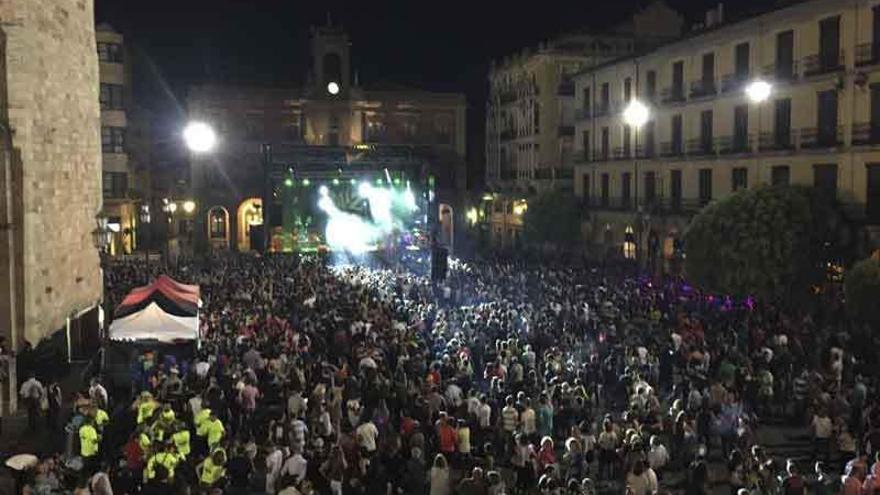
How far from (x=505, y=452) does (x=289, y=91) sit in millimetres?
55292

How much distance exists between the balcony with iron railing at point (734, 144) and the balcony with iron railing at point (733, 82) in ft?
6.42

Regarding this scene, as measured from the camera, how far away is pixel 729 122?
3925cm

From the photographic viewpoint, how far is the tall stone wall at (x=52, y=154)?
21.2 metres

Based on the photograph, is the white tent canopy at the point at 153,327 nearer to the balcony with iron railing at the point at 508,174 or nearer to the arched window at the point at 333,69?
the balcony with iron railing at the point at 508,174

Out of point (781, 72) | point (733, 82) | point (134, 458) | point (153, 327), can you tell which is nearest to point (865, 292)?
point (781, 72)

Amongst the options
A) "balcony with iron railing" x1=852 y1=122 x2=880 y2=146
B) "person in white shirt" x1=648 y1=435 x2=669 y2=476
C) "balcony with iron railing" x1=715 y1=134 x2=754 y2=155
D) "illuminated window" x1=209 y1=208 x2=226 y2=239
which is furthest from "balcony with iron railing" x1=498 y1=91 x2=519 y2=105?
"person in white shirt" x1=648 y1=435 x2=669 y2=476

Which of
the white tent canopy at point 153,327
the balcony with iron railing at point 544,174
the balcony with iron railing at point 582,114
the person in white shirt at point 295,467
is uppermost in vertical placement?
the balcony with iron railing at point 582,114

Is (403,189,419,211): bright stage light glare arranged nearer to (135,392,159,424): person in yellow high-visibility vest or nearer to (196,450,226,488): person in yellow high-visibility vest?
(135,392,159,424): person in yellow high-visibility vest

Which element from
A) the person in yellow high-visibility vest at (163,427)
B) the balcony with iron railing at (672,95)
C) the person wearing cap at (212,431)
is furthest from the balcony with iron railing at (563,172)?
the person in yellow high-visibility vest at (163,427)

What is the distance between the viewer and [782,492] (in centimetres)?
1152

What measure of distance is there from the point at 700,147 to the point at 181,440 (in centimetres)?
3287

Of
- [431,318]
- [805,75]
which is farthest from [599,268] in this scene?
[431,318]

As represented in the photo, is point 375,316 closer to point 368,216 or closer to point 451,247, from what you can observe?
point 368,216

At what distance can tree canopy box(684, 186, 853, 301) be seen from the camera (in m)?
28.9
